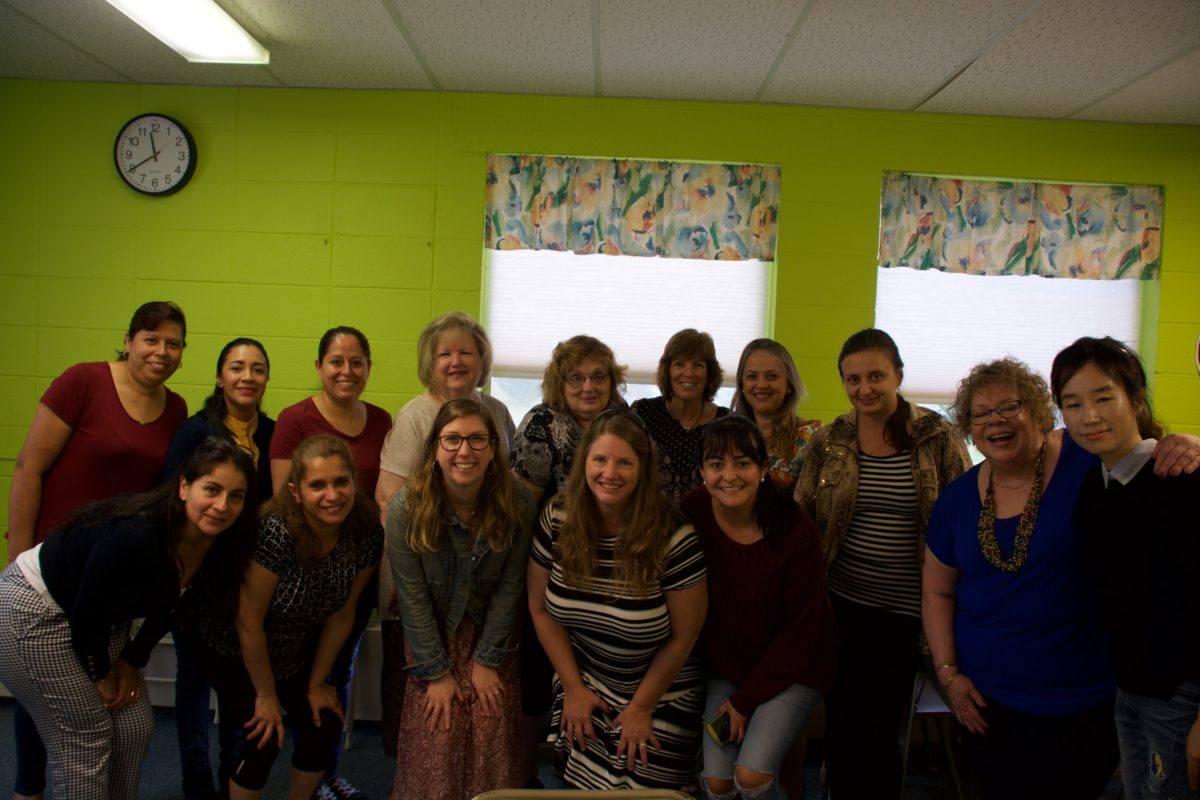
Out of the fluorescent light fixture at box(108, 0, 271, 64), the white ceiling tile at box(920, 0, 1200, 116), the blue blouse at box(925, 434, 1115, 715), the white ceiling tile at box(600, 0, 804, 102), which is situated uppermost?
the white ceiling tile at box(920, 0, 1200, 116)

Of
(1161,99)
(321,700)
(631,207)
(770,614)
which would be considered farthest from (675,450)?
(1161,99)

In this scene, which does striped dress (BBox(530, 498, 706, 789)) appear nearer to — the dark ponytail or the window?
the dark ponytail

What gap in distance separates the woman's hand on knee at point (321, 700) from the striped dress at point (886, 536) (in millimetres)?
1639

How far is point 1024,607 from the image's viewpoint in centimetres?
184

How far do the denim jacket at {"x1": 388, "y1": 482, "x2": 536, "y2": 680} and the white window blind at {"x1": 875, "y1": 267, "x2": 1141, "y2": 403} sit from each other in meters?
2.64

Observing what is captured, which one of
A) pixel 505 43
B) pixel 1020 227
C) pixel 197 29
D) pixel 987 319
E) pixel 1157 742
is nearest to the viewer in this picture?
pixel 1157 742

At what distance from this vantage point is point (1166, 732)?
1632mm

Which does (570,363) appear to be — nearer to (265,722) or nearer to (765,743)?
(765,743)

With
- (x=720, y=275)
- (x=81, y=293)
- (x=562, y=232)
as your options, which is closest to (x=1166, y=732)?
(x=720, y=275)

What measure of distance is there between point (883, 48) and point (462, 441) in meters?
2.42

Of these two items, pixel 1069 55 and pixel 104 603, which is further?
pixel 1069 55

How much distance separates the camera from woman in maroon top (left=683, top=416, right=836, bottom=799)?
1982 mm

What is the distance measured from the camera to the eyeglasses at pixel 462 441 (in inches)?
81.5

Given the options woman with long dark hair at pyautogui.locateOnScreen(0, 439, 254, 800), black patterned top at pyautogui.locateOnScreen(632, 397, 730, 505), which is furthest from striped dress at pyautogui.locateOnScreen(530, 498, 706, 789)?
woman with long dark hair at pyautogui.locateOnScreen(0, 439, 254, 800)
